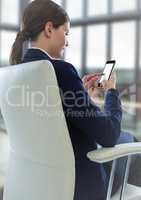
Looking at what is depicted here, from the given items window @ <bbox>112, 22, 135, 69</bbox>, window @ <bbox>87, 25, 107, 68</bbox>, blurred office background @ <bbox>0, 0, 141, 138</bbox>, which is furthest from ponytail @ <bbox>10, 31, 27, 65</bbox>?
window @ <bbox>87, 25, 107, 68</bbox>

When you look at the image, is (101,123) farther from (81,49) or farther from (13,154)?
(81,49)

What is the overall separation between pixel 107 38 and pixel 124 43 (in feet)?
0.70

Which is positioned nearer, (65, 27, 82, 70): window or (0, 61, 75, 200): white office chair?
(0, 61, 75, 200): white office chair

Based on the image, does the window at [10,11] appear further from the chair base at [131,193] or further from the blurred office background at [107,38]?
the chair base at [131,193]

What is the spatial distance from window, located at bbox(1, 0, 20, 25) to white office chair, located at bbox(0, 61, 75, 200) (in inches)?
103

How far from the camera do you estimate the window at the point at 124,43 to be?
317 centimetres

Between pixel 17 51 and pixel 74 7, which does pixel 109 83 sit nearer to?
pixel 17 51

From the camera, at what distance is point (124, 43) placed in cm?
325

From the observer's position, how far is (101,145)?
45.6 inches

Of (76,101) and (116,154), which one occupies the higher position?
(76,101)

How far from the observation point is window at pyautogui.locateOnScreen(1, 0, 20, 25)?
3723mm

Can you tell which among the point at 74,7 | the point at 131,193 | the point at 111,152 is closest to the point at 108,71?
the point at 111,152

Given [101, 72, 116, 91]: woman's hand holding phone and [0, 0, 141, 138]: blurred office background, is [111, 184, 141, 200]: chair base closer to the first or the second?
[101, 72, 116, 91]: woman's hand holding phone

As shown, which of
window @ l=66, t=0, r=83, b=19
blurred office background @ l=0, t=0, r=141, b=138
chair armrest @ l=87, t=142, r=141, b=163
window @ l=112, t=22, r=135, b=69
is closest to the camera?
chair armrest @ l=87, t=142, r=141, b=163
